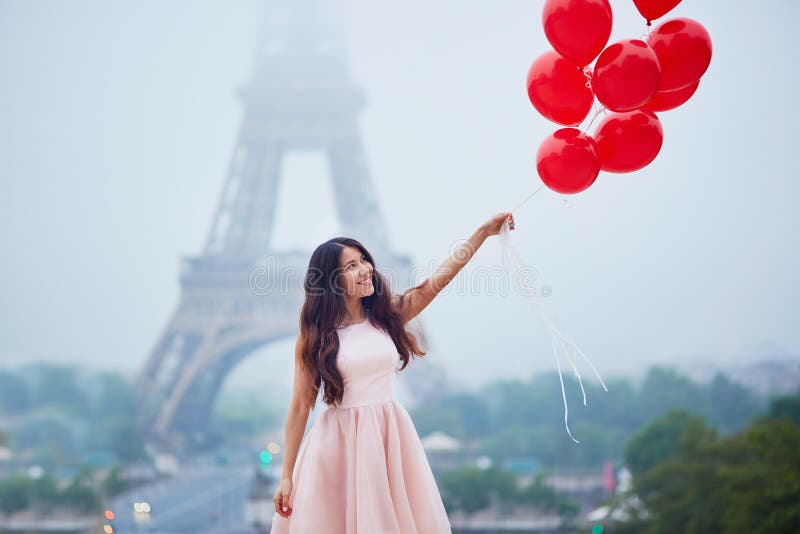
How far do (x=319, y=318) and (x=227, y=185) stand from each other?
8.83 meters

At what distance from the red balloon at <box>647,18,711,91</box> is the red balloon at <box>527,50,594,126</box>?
18 cm

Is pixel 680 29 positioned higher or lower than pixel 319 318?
higher

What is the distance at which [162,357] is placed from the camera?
387 inches

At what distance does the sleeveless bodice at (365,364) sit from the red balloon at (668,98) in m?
0.91

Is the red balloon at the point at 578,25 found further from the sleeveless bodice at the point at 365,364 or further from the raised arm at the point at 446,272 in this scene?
the sleeveless bodice at the point at 365,364

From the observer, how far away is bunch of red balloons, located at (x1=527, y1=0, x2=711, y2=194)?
1807mm

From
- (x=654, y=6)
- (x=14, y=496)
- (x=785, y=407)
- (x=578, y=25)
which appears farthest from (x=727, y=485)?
(x=14, y=496)

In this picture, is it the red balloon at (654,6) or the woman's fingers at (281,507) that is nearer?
the woman's fingers at (281,507)

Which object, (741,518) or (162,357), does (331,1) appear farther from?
(741,518)

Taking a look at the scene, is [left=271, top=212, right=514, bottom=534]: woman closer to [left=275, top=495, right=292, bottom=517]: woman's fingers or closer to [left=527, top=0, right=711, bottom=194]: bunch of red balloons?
[left=275, top=495, right=292, bottom=517]: woman's fingers

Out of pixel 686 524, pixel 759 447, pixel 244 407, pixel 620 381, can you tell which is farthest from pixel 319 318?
pixel 244 407

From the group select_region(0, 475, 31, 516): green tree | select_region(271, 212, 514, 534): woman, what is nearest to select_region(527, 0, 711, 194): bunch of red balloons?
select_region(271, 212, 514, 534): woman

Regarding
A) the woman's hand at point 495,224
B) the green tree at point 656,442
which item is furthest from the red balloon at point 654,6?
the green tree at point 656,442

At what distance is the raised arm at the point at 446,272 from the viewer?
1.81 metres
